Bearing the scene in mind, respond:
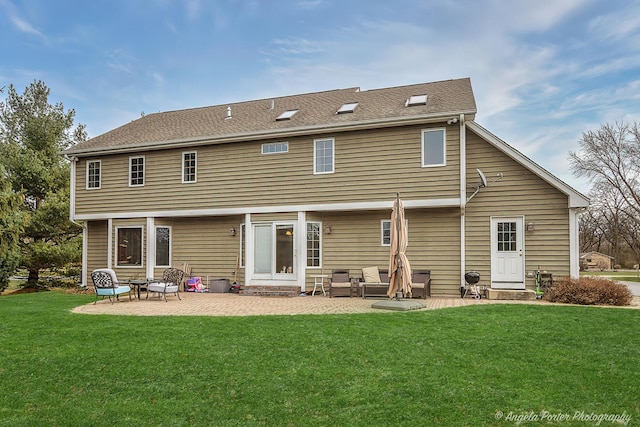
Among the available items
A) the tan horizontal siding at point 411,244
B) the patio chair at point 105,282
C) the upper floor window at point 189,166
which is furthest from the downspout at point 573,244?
the patio chair at point 105,282

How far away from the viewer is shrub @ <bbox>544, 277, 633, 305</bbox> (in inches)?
415

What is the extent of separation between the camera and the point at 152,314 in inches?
380

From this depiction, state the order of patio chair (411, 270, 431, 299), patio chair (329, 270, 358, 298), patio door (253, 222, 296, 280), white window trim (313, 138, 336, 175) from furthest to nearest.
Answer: patio door (253, 222, 296, 280) < white window trim (313, 138, 336, 175) < patio chair (329, 270, 358, 298) < patio chair (411, 270, 431, 299)

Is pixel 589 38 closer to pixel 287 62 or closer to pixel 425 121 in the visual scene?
pixel 425 121

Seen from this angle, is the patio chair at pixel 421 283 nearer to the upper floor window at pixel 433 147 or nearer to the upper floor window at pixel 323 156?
the upper floor window at pixel 433 147

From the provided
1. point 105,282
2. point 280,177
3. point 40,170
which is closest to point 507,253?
point 280,177

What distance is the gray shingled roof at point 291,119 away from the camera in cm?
1315

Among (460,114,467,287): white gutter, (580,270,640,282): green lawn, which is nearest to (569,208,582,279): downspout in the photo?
(460,114,467,287): white gutter

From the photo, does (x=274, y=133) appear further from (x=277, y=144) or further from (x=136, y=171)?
(x=136, y=171)

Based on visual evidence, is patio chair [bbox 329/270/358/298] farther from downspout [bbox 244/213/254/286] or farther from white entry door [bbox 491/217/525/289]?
white entry door [bbox 491/217/525/289]

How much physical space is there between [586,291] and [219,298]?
9527mm

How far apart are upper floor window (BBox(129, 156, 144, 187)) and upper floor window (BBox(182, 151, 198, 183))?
5.66 ft

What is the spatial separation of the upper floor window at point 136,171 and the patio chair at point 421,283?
9.97m

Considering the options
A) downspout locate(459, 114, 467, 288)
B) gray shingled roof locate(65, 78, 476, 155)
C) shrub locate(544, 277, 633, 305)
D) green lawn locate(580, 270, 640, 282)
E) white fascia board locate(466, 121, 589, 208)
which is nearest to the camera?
shrub locate(544, 277, 633, 305)
